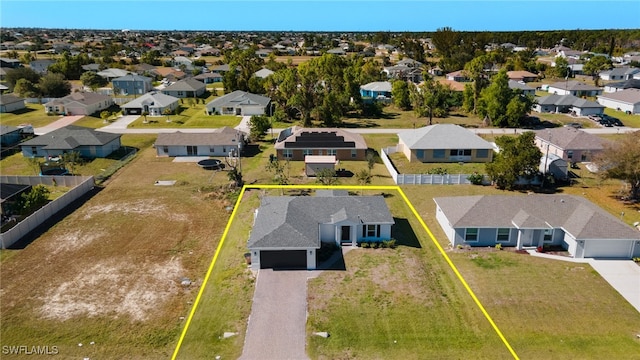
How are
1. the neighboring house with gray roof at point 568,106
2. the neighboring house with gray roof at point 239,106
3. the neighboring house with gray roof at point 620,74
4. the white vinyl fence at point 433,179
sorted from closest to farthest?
the white vinyl fence at point 433,179 < the neighboring house with gray roof at point 568,106 < the neighboring house with gray roof at point 239,106 < the neighboring house with gray roof at point 620,74

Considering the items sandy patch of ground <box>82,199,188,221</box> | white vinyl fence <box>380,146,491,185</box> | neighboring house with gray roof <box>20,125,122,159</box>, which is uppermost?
neighboring house with gray roof <box>20,125,122,159</box>

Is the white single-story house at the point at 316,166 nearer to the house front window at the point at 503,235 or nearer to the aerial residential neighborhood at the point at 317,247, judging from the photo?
the aerial residential neighborhood at the point at 317,247

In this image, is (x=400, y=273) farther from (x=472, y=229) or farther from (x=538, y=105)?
(x=538, y=105)

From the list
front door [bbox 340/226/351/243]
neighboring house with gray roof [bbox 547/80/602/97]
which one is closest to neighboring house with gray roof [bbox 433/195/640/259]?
front door [bbox 340/226/351/243]

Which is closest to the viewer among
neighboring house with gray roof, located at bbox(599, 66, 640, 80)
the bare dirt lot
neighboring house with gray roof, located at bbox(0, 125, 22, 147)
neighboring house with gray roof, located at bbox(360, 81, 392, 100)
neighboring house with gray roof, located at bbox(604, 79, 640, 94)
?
the bare dirt lot

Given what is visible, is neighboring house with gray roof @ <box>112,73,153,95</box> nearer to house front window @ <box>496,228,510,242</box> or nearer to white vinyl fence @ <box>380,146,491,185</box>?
white vinyl fence @ <box>380,146,491,185</box>

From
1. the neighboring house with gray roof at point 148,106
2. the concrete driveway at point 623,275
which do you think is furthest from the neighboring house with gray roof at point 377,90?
the concrete driveway at point 623,275
